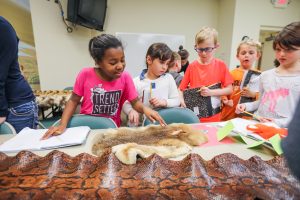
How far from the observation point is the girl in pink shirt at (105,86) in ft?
3.90

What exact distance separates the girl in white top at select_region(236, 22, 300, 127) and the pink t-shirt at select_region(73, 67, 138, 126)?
0.79 metres

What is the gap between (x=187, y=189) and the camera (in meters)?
0.59

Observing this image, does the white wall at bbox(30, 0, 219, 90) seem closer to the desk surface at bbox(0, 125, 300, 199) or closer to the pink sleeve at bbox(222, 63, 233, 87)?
the pink sleeve at bbox(222, 63, 233, 87)

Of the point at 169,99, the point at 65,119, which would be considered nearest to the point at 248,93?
the point at 169,99

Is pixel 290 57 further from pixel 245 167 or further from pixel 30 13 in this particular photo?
pixel 30 13

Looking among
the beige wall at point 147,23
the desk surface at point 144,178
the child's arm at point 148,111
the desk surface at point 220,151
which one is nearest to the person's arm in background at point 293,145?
the desk surface at point 144,178

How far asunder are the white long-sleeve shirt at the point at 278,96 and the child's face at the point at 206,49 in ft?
1.56

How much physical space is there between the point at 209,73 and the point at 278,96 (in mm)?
596

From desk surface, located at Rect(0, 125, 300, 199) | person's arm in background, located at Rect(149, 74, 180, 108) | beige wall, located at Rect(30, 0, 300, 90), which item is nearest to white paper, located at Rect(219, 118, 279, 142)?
desk surface, located at Rect(0, 125, 300, 199)

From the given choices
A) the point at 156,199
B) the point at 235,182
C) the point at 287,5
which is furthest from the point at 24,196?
the point at 287,5

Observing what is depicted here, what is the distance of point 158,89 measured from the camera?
1.60 meters

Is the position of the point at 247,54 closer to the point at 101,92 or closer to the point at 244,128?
the point at 244,128

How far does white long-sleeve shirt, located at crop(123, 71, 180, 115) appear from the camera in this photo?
5.21 ft

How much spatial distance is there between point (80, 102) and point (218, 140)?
3.03ft
